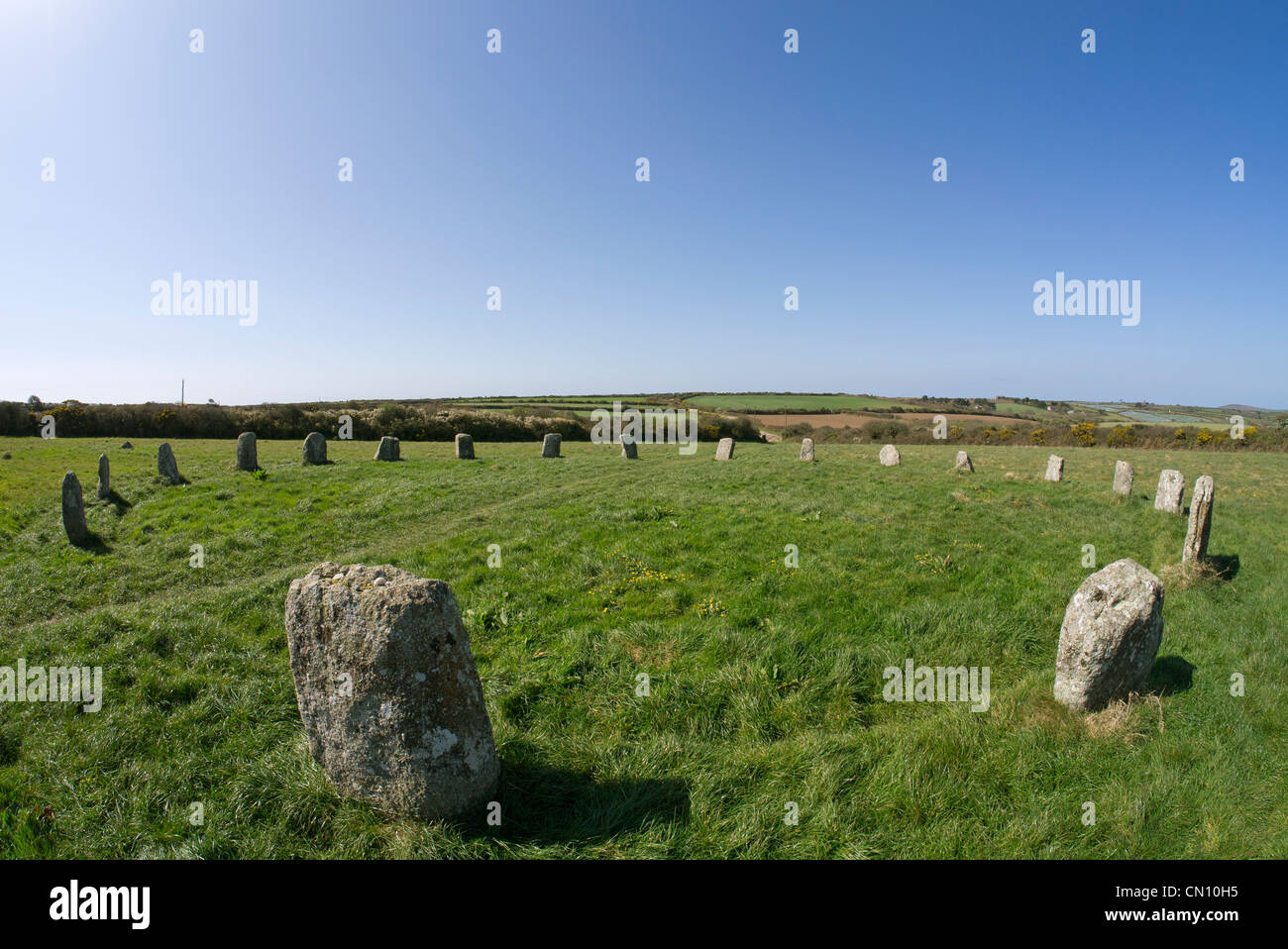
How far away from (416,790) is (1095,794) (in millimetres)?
5308

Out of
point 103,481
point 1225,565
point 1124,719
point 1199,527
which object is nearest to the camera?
point 1124,719

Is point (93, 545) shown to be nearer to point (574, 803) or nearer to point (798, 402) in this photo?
point (574, 803)

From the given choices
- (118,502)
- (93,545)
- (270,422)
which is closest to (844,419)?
(270,422)

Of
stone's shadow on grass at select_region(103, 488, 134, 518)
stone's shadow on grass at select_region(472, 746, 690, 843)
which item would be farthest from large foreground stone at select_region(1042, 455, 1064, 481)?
stone's shadow on grass at select_region(103, 488, 134, 518)

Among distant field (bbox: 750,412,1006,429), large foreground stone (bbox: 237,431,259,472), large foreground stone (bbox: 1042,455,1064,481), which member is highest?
distant field (bbox: 750,412,1006,429)

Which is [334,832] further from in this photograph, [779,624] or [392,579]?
[779,624]

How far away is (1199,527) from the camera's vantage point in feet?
34.1

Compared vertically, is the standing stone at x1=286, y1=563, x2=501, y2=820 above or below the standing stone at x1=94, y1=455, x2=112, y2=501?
below

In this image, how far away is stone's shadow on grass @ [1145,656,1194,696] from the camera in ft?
19.8

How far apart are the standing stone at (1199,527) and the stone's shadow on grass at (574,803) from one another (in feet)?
37.7

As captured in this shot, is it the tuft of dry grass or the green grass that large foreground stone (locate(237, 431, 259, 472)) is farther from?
the green grass

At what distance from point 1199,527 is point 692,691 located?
35.7 feet

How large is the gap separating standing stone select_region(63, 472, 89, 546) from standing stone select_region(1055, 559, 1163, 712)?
18.6 metres
